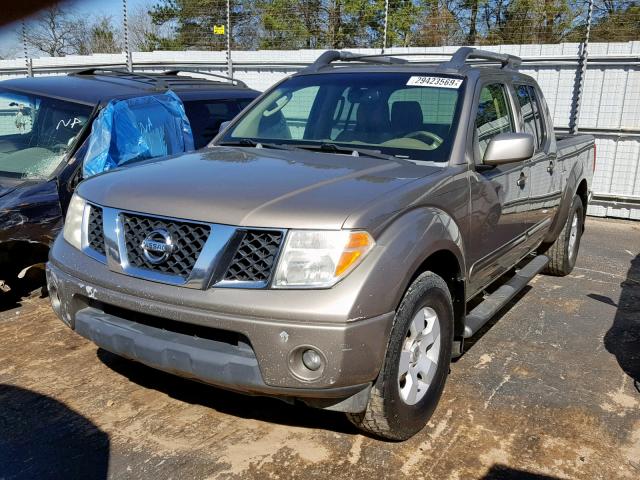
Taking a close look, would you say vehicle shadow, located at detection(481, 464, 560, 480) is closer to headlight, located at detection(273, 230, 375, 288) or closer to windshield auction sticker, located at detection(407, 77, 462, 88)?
headlight, located at detection(273, 230, 375, 288)

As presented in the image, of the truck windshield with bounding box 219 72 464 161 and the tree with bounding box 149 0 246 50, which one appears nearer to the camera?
the truck windshield with bounding box 219 72 464 161

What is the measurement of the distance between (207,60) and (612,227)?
298 inches

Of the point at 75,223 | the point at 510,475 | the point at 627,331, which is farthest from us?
the point at 627,331

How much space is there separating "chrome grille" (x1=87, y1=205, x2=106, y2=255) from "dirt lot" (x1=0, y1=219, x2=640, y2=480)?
3.04 feet

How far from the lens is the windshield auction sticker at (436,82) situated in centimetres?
387

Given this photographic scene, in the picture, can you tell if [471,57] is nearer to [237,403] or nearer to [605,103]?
[237,403]

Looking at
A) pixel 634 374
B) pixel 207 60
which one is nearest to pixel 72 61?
pixel 207 60

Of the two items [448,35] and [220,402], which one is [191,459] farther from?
[448,35]

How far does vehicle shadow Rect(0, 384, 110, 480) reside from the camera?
279 cm

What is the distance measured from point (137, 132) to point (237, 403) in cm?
274

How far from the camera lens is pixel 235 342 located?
265 cm

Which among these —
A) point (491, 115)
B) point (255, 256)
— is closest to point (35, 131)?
point (255, 256)

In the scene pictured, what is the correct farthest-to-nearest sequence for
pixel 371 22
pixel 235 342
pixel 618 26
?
pixel 371 22
pixel 618 26
pixel 235 342

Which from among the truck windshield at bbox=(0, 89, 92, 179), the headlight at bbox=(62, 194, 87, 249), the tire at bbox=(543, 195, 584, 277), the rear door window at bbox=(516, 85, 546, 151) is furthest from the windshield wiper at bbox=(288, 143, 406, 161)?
the tire at bbox=(543, 195, 584, 277)
